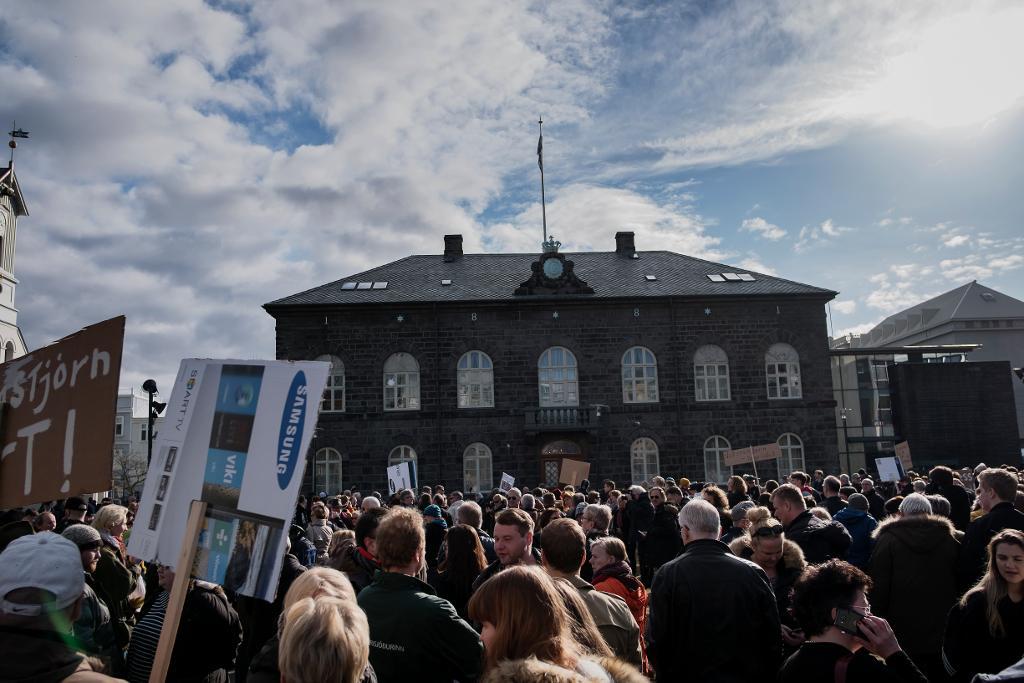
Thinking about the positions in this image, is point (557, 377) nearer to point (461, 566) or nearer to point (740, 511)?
point (740, 511)

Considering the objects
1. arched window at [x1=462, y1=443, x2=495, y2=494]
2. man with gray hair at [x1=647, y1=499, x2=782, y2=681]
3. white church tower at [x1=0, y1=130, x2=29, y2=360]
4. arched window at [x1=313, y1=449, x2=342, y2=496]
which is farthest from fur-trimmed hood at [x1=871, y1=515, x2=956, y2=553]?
white church tower at [x1=0, y1=130, x2=29, y2=360]

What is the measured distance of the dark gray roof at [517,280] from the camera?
1145 inches

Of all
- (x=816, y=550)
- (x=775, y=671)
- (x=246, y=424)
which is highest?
(x=246, y=424)

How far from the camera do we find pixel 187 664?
4.52 m

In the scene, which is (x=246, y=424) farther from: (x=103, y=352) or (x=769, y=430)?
(x=769, y=430)

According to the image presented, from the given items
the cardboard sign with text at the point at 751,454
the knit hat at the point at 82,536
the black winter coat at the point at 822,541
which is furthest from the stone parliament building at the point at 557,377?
the knit hat at the point at 82,536

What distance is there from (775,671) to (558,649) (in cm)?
219

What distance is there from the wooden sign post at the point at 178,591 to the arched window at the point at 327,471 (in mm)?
24773

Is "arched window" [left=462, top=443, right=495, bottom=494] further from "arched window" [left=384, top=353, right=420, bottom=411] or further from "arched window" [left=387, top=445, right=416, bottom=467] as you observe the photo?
"arched window" [left=384, top=353, right=420, bottom=411]

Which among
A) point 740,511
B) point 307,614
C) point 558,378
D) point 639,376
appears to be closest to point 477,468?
point 558,378

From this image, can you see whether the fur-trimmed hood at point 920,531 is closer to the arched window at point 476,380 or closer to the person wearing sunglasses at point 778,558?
the person wearing sunglasses at point 778,558

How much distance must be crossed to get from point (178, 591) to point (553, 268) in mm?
26748

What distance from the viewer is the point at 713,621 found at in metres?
4.36

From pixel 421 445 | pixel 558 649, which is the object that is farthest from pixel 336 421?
pixel 558 649
